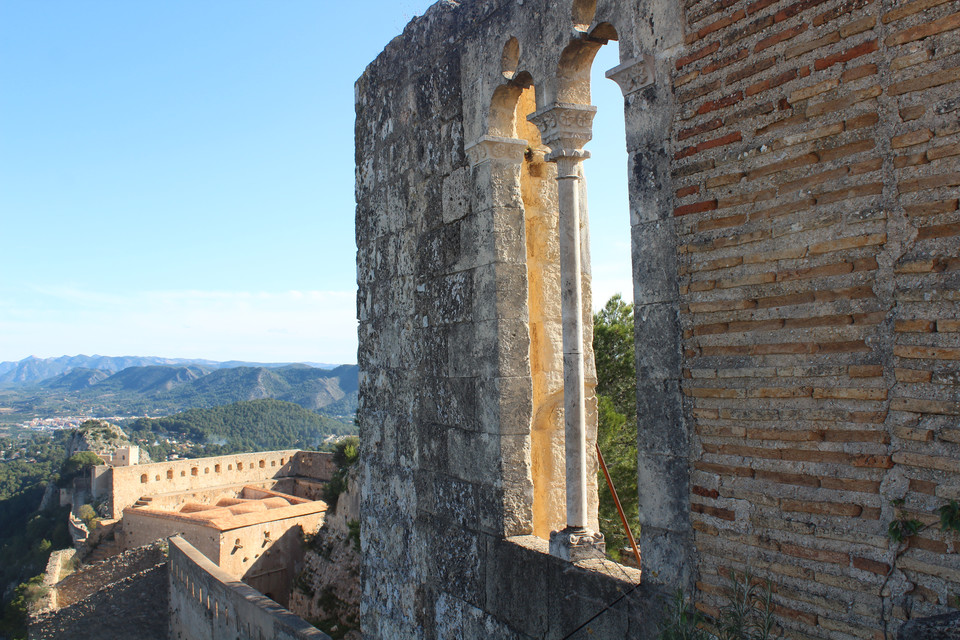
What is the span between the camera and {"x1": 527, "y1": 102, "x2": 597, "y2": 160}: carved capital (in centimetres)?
346

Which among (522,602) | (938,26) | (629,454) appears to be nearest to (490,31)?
(938,26)

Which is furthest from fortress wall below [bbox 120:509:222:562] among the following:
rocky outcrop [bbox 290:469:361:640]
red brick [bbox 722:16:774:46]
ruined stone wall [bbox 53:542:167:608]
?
red brick [bbox 722:16:774:46]

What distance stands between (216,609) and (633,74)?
1120cm

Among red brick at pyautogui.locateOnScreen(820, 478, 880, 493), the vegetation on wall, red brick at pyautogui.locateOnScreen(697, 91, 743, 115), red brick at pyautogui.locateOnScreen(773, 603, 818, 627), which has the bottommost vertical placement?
the vegetation on wall

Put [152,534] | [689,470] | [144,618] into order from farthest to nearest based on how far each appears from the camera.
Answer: [152,534], [144,618], [689,470]

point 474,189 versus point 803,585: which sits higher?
point 474,189

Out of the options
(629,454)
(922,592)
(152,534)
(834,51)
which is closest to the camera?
(922,592)

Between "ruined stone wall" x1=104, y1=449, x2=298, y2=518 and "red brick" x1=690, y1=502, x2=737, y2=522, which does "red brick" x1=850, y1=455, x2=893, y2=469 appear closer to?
"red brick" x1=690, y1=502, x2=737, y2=522

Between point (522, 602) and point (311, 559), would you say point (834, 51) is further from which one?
point (311, 559)

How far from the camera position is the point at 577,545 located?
3236 mm

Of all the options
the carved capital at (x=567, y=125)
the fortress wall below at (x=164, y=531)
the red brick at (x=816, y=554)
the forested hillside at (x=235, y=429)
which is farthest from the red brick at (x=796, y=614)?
the forested hillside at (x=235, y=429)

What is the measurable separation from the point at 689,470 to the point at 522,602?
1.27 metres

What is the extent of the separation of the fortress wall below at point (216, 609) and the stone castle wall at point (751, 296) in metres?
4.02

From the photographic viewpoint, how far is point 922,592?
6.85 feet
